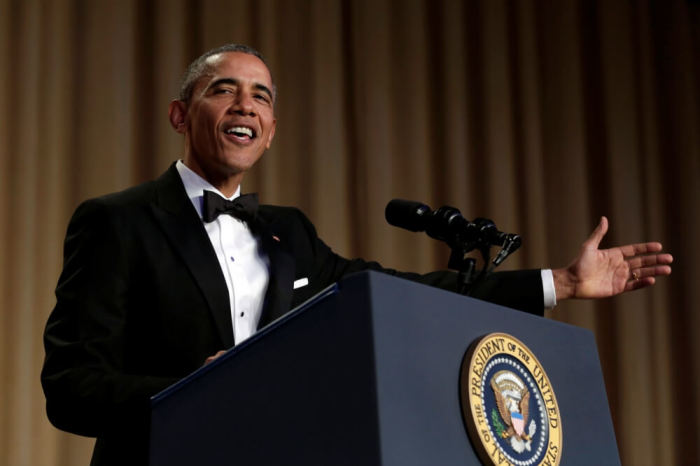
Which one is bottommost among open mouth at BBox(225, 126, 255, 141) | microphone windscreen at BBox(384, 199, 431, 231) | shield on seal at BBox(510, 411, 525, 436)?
shield on seal at BBox(510, 411, 525, 436)

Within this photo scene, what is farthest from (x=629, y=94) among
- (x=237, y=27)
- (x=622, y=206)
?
(x=237, y=27)

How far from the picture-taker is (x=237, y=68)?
188cm

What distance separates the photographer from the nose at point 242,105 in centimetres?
183

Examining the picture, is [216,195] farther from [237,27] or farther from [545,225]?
[545,225]

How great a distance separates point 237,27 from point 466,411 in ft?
8.37

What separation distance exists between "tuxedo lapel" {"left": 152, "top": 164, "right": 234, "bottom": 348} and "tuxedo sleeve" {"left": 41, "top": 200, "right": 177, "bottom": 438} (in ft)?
0.34

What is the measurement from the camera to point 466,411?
0.96 m

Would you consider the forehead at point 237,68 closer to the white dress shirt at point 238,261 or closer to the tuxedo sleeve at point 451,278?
the white dress shirt at point 238,261

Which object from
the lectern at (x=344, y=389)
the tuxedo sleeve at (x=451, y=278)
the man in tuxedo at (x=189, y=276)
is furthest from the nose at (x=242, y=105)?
the lectern at (x=344, y=389)

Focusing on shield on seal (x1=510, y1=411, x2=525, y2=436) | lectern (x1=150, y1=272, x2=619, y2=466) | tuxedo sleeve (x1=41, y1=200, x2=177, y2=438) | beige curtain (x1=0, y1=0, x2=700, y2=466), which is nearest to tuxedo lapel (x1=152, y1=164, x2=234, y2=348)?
tuxedo sleeve (x1=41, y1=200, x2=177, y2=438)

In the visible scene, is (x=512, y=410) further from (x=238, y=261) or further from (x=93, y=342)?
(x=238, y=261)

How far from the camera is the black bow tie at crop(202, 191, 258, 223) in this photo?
176cm

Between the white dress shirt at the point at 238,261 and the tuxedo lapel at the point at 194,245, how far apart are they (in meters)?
0.04

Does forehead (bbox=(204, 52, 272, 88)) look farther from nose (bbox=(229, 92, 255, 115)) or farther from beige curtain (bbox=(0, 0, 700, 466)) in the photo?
beige curtain (bbox=(0, 0, 700, 466))
